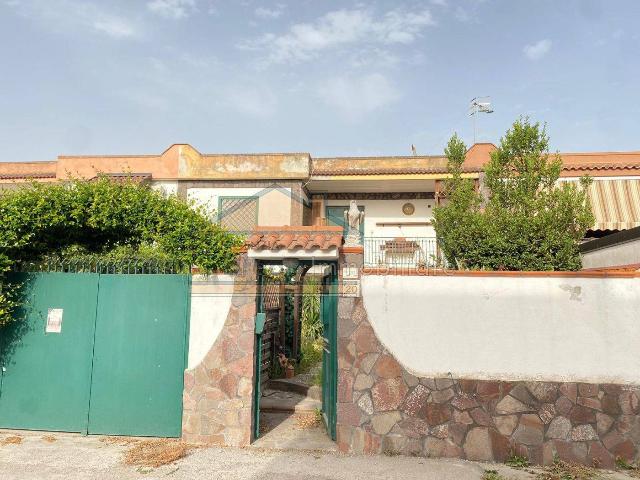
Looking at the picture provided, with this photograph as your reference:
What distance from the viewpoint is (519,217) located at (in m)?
9.05

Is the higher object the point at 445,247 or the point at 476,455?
the point at 445,247

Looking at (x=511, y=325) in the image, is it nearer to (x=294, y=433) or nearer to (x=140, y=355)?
(x=294, y=433)

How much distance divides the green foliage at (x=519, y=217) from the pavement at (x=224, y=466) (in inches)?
176

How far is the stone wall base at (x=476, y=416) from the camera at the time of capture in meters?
6.07

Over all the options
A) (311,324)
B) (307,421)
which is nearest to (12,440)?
(307,421)

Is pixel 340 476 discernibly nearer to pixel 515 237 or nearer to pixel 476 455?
pixel 476 455

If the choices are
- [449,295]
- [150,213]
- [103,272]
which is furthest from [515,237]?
[103,272]

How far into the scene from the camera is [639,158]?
47.3ft

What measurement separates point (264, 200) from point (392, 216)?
213 inches

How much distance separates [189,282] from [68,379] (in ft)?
8.53

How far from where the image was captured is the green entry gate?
6.80 m

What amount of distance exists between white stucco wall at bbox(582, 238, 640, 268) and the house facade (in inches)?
233

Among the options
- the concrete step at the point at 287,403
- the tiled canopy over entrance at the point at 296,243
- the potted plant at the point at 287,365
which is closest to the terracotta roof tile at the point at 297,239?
the tiled canopy over entrance at the point at 296,243

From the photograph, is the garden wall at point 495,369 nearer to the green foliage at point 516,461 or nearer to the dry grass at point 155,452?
the green foliage at point 516,461
